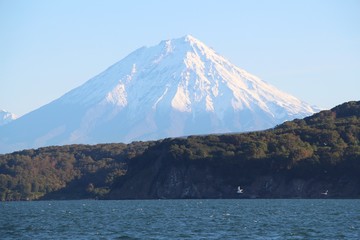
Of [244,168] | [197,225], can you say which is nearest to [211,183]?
[244,168]

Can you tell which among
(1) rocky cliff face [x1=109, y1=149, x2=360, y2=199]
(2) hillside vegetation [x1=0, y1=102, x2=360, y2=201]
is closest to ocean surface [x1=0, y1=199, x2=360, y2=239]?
(1) rocky cliff face [x1=109, y1=149, x2=360, y2=199]

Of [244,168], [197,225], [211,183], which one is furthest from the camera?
[211,183]

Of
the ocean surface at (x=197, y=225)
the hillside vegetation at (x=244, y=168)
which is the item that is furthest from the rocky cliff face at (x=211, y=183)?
the ocean surface at (x=197, y=225)

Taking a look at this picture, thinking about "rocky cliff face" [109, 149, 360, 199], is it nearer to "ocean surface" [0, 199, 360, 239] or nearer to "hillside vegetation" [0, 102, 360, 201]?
"hillside vegetation" [0, 102, 360, 201]

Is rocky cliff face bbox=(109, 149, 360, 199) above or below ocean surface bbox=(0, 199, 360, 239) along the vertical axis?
above

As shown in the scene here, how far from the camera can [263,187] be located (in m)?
134

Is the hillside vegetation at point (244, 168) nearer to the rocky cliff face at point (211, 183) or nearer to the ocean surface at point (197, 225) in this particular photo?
the rocky cliff face at point (211, 183)

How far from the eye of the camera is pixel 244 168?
137500 mm

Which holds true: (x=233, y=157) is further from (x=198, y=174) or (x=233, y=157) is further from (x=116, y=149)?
(x=116, y=149)

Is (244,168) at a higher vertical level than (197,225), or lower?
higher

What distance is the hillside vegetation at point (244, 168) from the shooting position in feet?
427

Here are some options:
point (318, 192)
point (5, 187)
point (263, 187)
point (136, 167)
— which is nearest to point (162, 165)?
point (136, 167)

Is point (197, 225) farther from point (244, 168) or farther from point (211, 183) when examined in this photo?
point (211, 183)

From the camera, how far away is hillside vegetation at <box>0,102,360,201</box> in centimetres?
13025
